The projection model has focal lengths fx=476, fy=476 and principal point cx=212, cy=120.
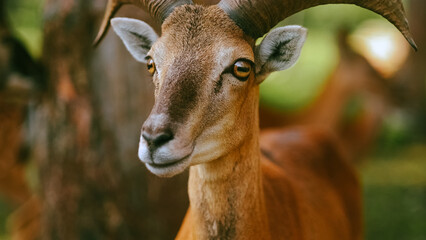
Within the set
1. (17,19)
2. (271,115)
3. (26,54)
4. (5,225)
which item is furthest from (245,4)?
(17,19)

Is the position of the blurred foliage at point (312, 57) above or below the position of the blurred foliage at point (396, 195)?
below

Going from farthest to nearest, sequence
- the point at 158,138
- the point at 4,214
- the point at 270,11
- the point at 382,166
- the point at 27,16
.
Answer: the point at 27,16 → the point at 382,166 → the point at 4,214 → the point at 270,11 → the point at 158,138

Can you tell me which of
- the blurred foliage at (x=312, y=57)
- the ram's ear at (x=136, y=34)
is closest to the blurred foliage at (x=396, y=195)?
the blurred foliage at (x=312, y=57)

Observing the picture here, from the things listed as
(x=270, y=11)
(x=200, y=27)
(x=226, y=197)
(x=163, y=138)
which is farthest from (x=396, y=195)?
(x=163, y=138)

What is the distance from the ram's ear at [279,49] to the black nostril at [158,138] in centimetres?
92

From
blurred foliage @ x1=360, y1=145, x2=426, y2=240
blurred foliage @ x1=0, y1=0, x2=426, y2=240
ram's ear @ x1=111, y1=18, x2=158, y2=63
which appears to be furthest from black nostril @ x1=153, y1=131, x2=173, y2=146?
blurred foliage @ x1=360, y1=145, x2=426, y2=240

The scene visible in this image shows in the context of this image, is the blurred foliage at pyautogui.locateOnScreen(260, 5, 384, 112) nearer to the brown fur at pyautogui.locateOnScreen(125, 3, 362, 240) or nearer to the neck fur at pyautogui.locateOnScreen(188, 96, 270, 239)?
the brown fur at pyautogui.locateOnScreen(125, 3, 362, 240)

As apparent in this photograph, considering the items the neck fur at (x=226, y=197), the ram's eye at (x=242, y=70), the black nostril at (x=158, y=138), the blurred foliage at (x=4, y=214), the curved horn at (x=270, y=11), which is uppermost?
the curved horn at (x=270, y=11)

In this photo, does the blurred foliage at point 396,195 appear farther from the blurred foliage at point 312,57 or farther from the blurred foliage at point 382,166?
the blurred foliage at point 312,57

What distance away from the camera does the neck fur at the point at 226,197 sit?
3215 mm

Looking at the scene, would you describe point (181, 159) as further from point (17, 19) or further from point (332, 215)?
point (17, 19)

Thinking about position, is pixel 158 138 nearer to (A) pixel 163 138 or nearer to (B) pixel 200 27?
(A) pixel 163 138

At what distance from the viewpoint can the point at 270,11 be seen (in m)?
3.13

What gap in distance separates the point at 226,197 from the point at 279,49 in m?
1.08
